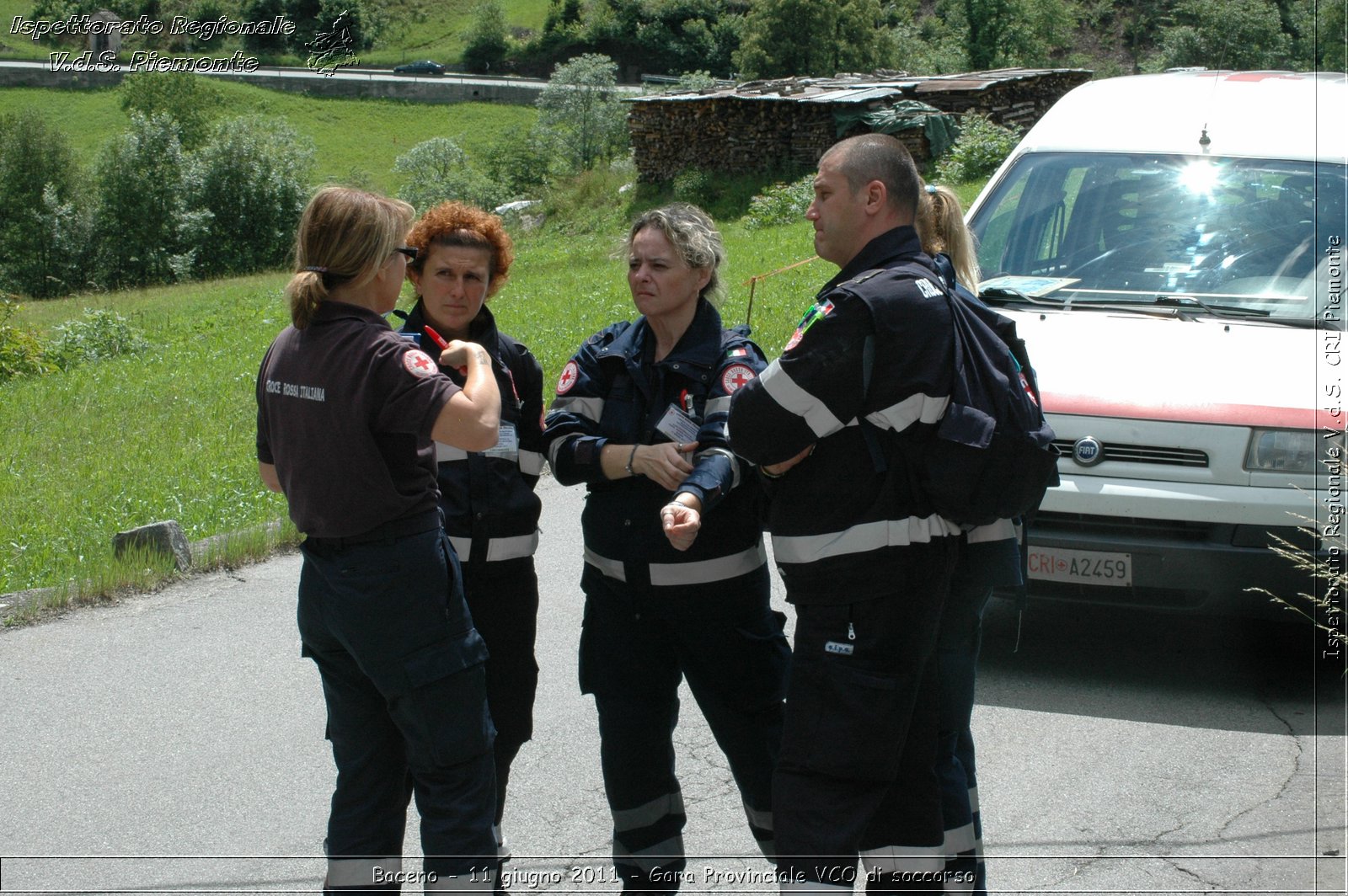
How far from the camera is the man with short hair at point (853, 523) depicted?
2.88 metres

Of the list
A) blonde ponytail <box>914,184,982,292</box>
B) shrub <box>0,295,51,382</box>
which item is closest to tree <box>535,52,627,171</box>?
shrub <box>0,295,51,382</box>

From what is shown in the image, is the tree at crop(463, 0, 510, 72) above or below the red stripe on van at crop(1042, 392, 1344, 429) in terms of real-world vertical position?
above

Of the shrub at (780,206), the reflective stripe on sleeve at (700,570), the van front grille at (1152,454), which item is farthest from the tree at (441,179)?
the reflective stripe on sleeve at (700,570)

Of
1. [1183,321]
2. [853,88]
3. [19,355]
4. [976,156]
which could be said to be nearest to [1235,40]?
[853,88]

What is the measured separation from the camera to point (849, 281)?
9.71 ft

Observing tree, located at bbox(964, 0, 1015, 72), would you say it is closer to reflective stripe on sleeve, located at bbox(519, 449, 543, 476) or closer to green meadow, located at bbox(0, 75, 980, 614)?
green meadow, located at bbox(0, 75, 980, 614)

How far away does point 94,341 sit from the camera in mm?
19641

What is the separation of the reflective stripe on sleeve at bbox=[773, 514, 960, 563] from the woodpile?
2724cm

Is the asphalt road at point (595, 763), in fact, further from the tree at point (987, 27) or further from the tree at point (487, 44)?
the tree at point (487, 44)

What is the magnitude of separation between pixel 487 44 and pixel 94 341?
250 ft

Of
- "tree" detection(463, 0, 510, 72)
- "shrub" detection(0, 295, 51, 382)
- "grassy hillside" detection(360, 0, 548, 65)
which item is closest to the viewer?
"shrub" detection(0, 295, 51, 382)

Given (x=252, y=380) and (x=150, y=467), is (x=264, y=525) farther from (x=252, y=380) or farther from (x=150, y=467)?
(x=252, y=380)

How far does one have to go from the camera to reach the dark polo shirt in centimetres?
291

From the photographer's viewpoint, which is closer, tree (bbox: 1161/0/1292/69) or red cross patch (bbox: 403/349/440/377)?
red cross patch (bbox: 403/349/440/377)
